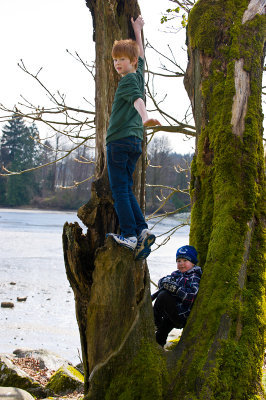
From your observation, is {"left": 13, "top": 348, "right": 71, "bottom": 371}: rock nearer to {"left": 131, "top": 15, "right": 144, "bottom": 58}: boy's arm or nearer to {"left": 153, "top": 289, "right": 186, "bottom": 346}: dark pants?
{"left": 153, "top": 289, "right": 186, "bottom": 346}: dark pants

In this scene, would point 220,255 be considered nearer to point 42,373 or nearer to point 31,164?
point 42,373

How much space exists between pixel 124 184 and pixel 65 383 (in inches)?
139

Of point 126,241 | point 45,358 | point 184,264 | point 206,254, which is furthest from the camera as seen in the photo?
point 45,358

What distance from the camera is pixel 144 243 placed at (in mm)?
3111

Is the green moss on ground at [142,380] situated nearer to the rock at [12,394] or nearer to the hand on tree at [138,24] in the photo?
the rock at [12,394]

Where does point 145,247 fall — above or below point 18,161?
below

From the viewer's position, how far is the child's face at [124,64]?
323cm

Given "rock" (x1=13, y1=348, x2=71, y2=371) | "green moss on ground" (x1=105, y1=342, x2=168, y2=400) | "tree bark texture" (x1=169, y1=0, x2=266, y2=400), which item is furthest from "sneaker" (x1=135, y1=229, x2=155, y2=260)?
"rock" (x1=13, y1=348, x2=71, y2=371)

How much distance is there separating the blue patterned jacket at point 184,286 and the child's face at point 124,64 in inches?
66.5

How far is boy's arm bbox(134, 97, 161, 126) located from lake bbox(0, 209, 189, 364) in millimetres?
4254

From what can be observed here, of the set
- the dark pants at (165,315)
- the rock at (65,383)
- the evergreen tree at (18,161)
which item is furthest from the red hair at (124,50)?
the evergreen tree at (18,161)

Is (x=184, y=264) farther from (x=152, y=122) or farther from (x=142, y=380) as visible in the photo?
(x=152, y=122)

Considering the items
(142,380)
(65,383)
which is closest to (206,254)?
(142,380)

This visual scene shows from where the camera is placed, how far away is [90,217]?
3.36 m
